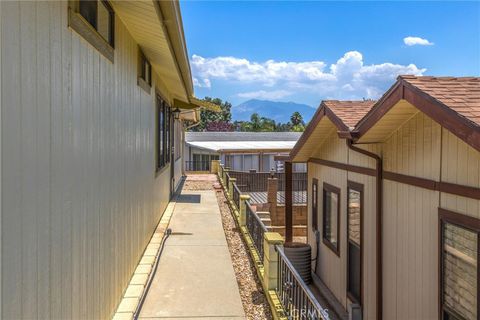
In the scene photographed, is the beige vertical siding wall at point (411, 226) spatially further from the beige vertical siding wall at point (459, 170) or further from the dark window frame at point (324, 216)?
the dark window frame at point (324, 216)

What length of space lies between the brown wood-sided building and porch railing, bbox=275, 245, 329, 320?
61.3 inches

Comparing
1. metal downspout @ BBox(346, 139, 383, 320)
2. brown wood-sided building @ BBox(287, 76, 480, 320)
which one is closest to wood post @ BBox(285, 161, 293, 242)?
brown wood-sided building @ BBox(287, 76, 480, 320)

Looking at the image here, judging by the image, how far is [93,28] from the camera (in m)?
3.54

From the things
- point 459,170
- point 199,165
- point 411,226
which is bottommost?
point 199,165

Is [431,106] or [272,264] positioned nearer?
[431,106]

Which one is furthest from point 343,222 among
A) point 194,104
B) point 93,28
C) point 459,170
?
point 194,104

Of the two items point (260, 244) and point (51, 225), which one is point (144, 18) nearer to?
point (51, 225)

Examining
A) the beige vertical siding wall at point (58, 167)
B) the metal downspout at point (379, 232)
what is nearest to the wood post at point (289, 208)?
the metal downspout at point (379, 232)

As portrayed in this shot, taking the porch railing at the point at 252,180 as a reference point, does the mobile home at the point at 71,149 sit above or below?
above

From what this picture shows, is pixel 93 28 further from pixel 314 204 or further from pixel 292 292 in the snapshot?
pixel 314 204

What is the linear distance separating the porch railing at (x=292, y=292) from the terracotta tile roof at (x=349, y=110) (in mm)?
2649

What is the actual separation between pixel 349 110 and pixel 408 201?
251 cm

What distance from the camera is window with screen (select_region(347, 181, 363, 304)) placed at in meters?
7.10

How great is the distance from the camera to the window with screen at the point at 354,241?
23.3 ft
